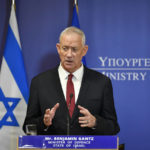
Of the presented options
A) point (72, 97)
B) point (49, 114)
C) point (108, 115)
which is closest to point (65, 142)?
point (49, 114)

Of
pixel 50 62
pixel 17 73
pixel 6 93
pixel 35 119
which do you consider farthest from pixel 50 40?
pixel 35 119

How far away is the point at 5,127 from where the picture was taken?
3010mm

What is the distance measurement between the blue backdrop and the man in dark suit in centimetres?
78

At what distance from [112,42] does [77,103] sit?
1.14 metres

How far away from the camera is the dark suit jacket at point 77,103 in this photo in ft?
7.18

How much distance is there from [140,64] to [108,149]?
1.75 metres

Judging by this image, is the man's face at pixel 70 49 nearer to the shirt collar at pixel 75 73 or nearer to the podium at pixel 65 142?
the shirt collar at pixel 75 73

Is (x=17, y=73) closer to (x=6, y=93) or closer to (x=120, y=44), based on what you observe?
(x=6, y=93)

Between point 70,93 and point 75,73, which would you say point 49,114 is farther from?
point 75,73

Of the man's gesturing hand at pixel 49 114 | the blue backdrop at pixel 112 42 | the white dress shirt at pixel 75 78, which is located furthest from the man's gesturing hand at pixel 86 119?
the blue backdrop at pixel 112 42

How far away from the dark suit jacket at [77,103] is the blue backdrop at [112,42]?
786 mm

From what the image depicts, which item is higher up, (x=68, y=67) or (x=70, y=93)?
(x=68, y=67)

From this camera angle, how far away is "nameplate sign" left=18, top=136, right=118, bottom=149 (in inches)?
60.6

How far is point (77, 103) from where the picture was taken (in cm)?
223
